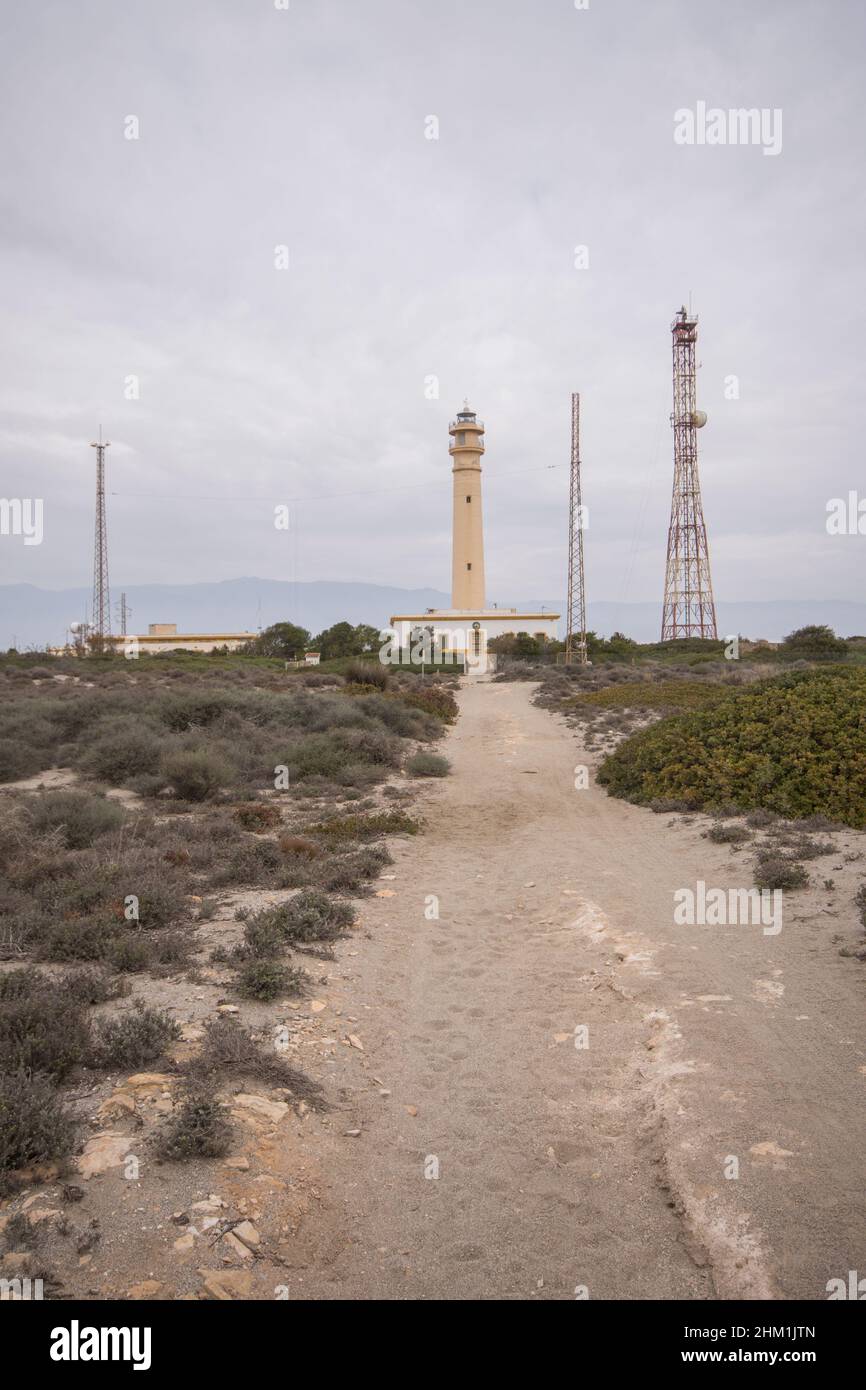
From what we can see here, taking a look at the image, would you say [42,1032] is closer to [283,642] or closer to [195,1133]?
[195,1133]

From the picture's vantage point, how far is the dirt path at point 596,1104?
3484mm

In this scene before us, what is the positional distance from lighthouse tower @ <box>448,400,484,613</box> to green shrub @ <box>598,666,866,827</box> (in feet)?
136

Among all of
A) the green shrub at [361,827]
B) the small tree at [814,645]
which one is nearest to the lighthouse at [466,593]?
the small tree at [814,645]

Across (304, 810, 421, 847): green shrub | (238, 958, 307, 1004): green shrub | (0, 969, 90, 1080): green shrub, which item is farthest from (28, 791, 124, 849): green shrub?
(0, 969, 90, 1080): green shrub

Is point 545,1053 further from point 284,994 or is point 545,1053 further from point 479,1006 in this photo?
point 284,994

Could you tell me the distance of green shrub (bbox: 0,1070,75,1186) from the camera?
368cm

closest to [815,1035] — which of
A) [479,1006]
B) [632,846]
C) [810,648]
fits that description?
[479,1006]

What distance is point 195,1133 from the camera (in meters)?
3.94

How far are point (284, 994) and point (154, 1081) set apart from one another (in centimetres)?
148

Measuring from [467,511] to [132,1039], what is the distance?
5316 centimetres

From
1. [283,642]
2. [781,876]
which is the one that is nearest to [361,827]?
[781,876]

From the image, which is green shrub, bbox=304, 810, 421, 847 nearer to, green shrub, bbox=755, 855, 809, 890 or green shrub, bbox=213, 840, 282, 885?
green shrub, bbox=213, 840, 282, 885
